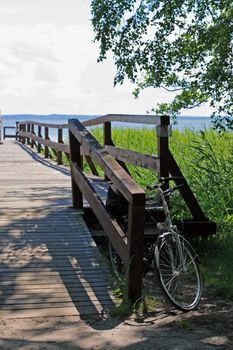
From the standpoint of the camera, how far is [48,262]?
5.66 meters

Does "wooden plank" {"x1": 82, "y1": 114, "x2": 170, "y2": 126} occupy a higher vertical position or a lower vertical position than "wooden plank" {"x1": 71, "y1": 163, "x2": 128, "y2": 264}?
higher

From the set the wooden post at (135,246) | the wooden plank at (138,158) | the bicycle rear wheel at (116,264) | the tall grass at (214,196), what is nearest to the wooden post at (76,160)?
the wooden plank at (138,158)

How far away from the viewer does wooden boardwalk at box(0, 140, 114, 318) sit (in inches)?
190

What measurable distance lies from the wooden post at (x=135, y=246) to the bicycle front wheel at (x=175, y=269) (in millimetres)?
154

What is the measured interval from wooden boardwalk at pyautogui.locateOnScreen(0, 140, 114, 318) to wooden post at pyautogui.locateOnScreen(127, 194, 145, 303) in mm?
223

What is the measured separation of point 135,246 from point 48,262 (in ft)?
3.93

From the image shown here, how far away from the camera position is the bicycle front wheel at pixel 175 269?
189 inches

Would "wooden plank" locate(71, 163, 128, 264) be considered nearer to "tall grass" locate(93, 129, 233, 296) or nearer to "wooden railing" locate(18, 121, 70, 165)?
"tall grass" locate(93, 129, 233, 296)

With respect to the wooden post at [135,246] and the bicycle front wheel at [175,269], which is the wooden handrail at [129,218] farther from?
the bicycle front wheel at [175,269]

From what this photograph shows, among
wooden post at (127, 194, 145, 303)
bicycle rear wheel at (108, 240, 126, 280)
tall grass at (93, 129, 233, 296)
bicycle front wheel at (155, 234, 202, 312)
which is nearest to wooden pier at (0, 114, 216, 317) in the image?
wooden post at (127, 194, 145, 303)

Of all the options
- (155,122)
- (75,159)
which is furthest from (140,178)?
(155,122)

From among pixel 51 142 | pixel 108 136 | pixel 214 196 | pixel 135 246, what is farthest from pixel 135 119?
pixel 51 142

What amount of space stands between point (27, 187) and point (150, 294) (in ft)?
16.0

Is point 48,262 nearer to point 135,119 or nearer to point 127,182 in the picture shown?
point 127,182
